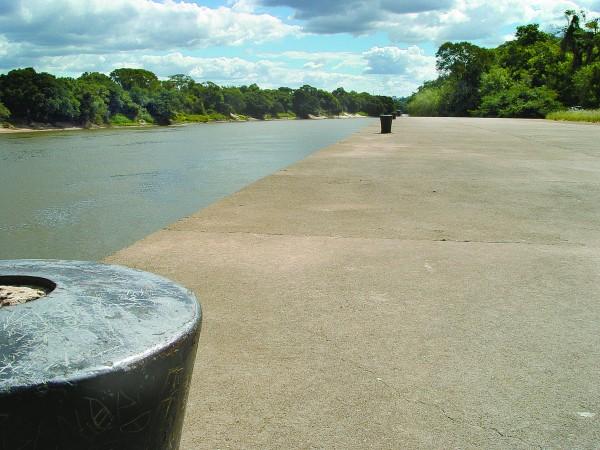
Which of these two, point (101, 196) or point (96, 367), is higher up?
point (96, 367)

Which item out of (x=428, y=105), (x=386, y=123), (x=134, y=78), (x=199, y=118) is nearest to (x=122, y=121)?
(x=199, y=118)

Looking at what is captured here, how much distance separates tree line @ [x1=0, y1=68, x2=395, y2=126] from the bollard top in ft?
261

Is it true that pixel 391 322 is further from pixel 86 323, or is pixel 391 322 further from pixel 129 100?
pixel 129 100

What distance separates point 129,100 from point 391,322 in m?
100

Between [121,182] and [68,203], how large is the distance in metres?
3.79

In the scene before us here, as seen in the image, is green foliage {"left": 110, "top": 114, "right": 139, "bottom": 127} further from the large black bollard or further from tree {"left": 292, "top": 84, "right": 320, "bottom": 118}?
the large black bollard

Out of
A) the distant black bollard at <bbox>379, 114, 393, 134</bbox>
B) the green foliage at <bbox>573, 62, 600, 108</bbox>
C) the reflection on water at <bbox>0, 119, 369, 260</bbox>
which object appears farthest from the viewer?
the green foliage at <bbox>573, 62, 600, 108</bbox>

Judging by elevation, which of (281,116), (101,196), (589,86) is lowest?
(101,196)

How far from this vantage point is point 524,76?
67.2 metres

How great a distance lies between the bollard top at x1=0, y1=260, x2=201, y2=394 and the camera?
146 centimetres

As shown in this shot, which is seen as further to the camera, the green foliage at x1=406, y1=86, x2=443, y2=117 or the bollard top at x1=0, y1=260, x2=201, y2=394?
the green foliage at x1=406, y1=86, x2=443, y2=117

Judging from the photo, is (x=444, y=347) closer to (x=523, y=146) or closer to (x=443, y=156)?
(x=443, y=156)

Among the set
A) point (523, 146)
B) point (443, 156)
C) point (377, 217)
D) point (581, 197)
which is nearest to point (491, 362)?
point (377, 217)

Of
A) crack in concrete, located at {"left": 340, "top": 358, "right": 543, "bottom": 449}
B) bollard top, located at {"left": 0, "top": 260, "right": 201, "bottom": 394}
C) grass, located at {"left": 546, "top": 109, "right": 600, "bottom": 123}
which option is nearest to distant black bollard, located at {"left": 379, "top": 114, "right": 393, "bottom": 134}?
grass, located at {"left": 546, "top": 109, "right": 600, "bottom": 123}
